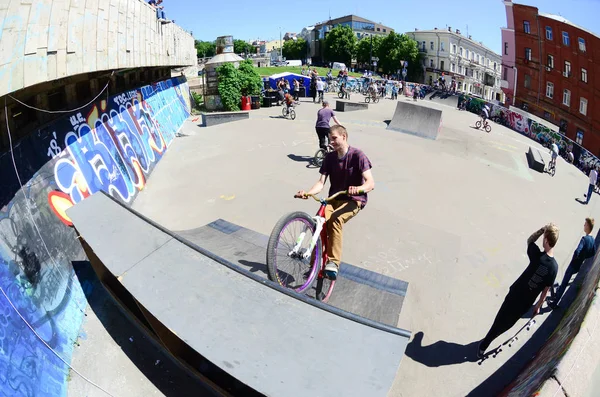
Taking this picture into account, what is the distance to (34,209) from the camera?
14.6 ft

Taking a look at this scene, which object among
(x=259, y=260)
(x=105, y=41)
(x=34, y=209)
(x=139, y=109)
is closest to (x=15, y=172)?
(x=34, y=209)

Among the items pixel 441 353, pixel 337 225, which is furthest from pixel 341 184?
pixel 441 353

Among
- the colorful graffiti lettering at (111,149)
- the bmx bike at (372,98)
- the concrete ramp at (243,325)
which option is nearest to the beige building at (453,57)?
the bmx bike at (372,98)

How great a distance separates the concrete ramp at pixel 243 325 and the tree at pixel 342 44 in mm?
100668

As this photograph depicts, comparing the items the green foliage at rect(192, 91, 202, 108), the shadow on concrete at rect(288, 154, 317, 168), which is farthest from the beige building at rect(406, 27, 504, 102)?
the shadow on concrete at rect(288, 154, 317, 168)

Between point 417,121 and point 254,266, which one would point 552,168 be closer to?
point 417,121

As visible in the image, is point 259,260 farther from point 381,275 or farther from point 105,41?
point 105,41

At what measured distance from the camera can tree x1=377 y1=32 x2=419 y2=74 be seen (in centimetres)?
7975

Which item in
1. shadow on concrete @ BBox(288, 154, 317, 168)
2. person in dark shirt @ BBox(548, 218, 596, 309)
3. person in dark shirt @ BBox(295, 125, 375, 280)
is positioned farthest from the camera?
shadow on concrete @ BBox(288, 154, 317, 168)

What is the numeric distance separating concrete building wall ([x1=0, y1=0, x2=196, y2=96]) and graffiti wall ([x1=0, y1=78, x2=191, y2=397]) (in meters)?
1.08

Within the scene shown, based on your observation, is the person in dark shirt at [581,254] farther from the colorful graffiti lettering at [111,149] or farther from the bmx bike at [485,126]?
the bmx bike at [485,126]

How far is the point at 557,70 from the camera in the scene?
25.0 ft

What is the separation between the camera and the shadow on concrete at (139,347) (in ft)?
11.1

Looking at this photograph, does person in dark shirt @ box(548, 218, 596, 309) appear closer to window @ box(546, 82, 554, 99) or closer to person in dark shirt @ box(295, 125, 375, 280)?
person in dark shirt @ box(295, 125, 375, 280)
